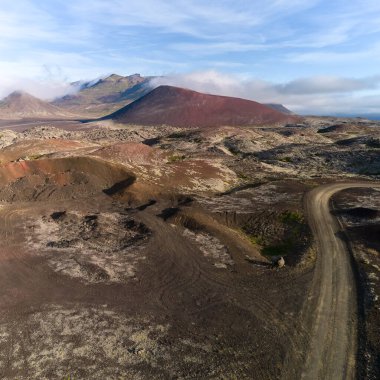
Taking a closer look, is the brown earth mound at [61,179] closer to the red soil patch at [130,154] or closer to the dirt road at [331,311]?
the red soil patch at [130,154]

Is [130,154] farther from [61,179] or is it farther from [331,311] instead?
[331,311]

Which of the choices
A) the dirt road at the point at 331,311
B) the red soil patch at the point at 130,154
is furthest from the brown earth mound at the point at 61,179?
the dirt road at the point at 331,311

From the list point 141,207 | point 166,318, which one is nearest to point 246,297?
point 166,318

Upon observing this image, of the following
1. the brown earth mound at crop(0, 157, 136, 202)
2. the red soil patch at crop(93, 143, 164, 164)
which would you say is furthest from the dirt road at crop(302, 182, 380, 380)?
the red soil patch at crop(93, 143, 164, 164)

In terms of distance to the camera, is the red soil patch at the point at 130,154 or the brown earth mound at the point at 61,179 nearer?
the brown earth mound at the point at 61,179

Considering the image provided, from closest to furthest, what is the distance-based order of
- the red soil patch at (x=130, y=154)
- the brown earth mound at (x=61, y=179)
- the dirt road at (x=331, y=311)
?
the dirt road at (x=331, y=311) < the brown earth mound at (x=61, y=179) < the red soil patch at (x=130, y=154)

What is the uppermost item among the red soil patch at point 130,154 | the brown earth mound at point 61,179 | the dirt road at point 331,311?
the red soil patch at point 130,154

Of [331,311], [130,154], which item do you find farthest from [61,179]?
[331,311]

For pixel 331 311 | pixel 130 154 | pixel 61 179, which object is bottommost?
pixel 331 311
